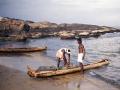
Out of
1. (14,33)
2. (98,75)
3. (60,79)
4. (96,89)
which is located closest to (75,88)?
(96,89)

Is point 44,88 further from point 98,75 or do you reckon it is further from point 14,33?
point 14,33

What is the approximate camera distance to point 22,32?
75.1m

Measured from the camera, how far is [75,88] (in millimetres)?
13773

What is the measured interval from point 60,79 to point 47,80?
905 mm

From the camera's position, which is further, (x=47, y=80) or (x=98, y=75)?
(x=98, y=75)

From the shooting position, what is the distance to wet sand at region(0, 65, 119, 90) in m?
13.8

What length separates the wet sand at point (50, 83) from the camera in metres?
Result: 13.8

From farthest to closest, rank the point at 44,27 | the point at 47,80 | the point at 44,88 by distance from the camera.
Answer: the point at 44,27 < the point at 47,80 < the point at 44,88

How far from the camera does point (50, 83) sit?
14.8 meters

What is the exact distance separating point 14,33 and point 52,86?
6171 cm

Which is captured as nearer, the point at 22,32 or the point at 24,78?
the point at 24,78

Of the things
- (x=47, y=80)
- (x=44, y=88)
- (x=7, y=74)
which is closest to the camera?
(x=44, y=88)

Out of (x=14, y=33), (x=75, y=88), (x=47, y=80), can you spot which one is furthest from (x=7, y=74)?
(x=14, y=33)

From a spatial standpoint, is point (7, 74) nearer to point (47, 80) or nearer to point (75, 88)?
point (47, 80)
